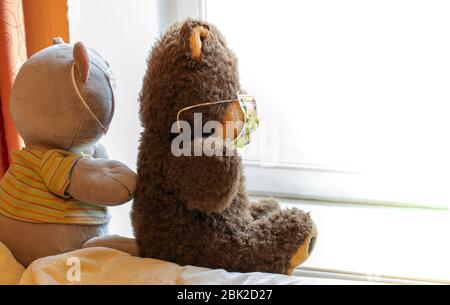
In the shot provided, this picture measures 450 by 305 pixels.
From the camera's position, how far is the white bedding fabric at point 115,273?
3.22 ft

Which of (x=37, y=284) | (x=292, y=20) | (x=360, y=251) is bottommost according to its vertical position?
(x=360, y=251)

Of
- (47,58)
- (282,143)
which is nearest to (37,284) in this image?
(47,58)

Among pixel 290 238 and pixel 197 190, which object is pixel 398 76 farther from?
pixel 197 190

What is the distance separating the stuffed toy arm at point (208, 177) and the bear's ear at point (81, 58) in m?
0.23

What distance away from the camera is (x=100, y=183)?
1.04m

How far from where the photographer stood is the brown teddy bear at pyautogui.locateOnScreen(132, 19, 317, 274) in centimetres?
101

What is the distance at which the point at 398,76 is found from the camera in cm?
162

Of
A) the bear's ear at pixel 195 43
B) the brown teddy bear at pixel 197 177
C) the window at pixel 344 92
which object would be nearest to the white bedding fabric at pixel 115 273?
the brown teddy bear at pixel 197 177

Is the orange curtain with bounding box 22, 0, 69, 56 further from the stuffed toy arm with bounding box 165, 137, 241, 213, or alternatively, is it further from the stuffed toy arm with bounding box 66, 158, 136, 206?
the stuffed toy arm with bounding box 165, 137, 241, 213

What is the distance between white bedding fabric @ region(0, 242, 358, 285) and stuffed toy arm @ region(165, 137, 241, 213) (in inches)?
4.5

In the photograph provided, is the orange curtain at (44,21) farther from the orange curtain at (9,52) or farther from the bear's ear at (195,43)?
the bear's ear at (195,43)

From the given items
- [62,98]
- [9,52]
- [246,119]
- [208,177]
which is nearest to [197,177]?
[208,177]

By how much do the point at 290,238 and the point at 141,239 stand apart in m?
0.27

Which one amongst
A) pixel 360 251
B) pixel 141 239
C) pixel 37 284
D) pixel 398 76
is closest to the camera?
pixel 37 284
